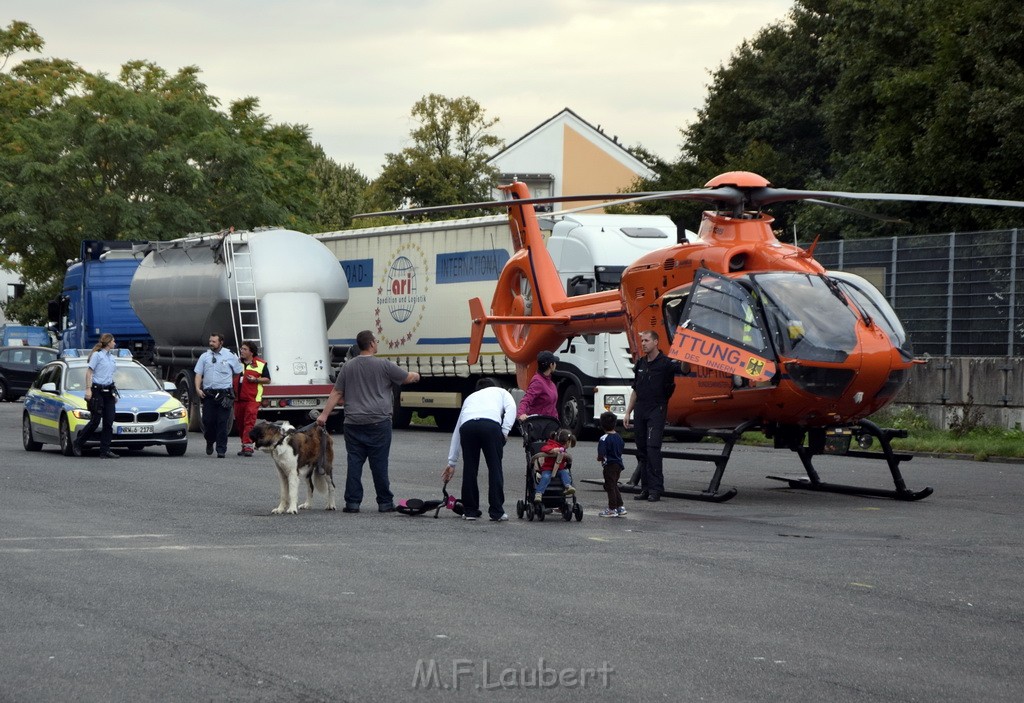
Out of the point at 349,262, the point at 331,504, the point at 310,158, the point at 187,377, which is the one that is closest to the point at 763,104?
the point at 310,158

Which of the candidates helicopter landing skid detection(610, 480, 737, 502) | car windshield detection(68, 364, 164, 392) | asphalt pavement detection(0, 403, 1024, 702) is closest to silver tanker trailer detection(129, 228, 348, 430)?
car windshield detection(68, 364, 164, 392)

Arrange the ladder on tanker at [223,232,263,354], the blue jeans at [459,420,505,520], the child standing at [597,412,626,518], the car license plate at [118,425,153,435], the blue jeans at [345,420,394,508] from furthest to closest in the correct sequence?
the ladder on tanker at [223,232,263,354], the car license plate at [118,425,153,435], the blue jeans at [345,420,394,508], the child standing at [597,412,626,518], the blue jeans at [459,420,505,520]

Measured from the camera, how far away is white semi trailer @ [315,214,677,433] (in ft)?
84.7

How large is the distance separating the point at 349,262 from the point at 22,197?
16.7 metres

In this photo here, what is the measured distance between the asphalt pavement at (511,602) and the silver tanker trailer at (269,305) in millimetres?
10478

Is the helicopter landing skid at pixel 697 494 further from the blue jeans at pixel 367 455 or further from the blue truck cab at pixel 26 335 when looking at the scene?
the blue truck cab at pixel 26 335

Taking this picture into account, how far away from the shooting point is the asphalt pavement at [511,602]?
7062 millimetres

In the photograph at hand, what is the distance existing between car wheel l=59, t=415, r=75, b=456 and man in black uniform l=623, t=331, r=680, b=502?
384 inches

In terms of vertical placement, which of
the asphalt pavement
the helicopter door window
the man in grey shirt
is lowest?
the asphalt pavement

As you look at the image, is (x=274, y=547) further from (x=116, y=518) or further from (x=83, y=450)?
(x=83, y=450)

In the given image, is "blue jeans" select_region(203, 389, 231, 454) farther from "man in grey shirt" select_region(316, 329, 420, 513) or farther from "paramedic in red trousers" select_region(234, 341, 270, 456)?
"man in grey shirt" select_region(316, 329, 420, 513)

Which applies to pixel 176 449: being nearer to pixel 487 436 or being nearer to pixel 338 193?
pixel 487 436

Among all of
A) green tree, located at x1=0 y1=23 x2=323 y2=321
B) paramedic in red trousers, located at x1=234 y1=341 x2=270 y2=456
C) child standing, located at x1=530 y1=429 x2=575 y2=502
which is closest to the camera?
child standing, located at x1=530 y1=429 x2=575 y2=502

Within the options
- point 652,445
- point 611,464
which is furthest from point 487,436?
point 652,445
